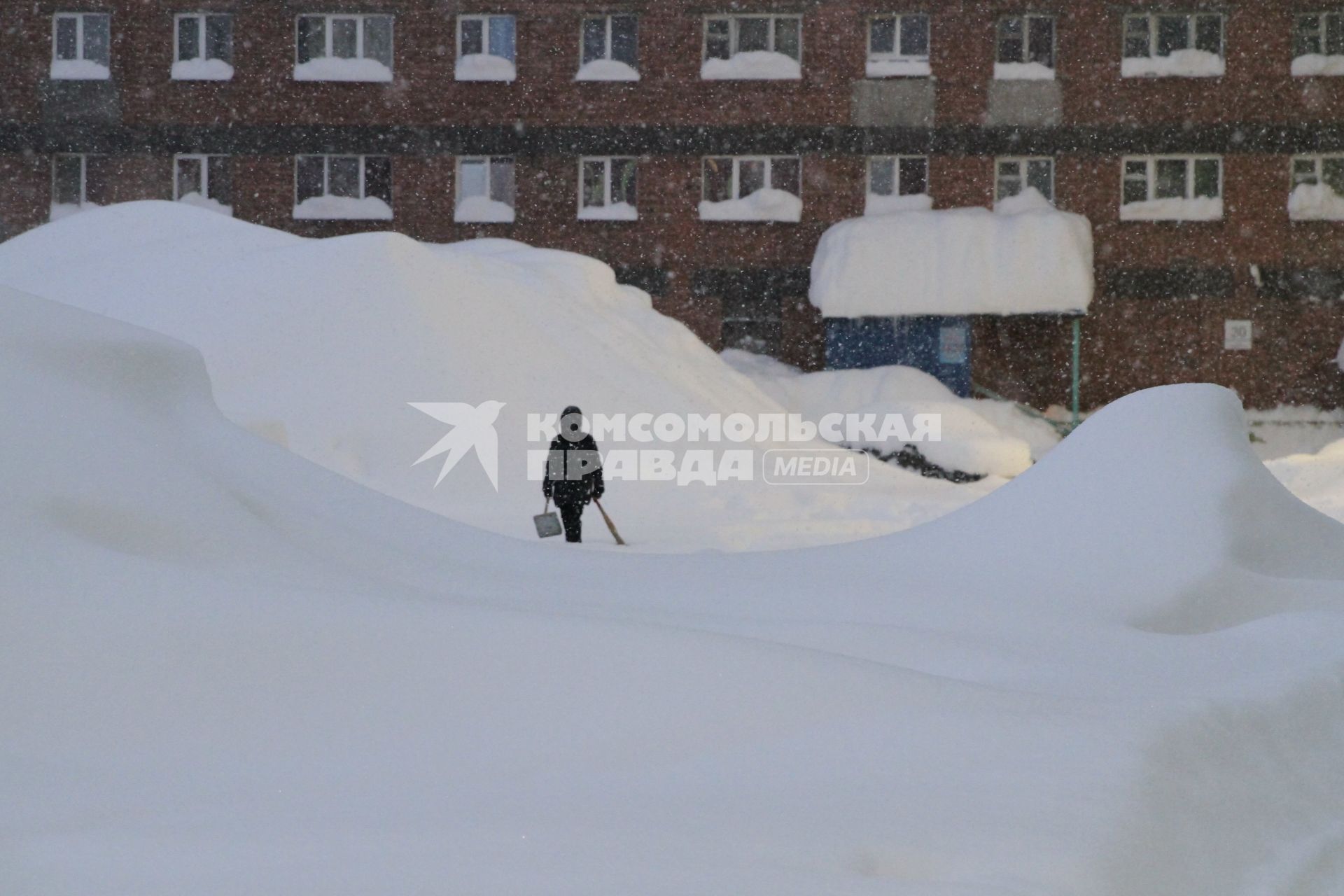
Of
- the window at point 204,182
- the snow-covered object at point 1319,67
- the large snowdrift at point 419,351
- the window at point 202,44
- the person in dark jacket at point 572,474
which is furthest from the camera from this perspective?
the window at point 204,182

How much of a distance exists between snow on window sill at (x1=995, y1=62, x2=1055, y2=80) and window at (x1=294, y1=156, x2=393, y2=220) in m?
10.6

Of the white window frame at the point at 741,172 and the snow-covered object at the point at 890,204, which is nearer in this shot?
the snow-covered object at the point at 890,204

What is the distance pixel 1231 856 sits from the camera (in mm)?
3801

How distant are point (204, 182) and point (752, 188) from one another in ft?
31.5

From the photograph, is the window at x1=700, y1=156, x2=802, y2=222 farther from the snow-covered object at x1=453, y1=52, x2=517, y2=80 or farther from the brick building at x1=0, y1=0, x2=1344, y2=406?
the snow-covered object at x1=453, y1=52, x2=517, y2=80

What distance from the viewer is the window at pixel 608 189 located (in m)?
27.6

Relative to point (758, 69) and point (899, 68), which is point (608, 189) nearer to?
point (758, 69)

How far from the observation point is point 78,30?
27.6 m

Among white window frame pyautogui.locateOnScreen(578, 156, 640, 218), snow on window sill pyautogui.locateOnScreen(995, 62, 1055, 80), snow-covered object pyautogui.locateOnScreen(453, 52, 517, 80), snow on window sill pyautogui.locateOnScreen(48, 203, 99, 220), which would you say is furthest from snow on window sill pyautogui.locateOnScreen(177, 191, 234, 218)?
snow on window sill pyautogui.locateOnScreen(995, 62, 1055, 80)

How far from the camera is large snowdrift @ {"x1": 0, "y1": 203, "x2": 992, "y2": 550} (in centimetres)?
1511

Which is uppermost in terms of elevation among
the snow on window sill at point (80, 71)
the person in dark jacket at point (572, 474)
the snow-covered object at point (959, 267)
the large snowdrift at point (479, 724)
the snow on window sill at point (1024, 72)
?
the snow on window sill at point (1024, 72)

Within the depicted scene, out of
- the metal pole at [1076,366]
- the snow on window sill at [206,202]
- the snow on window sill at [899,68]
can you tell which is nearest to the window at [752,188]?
the snow on window sill at [899,68]

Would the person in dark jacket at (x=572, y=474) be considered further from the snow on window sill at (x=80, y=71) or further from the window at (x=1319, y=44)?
the window at (x=1319, y=44)

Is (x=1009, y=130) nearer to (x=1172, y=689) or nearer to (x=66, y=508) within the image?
(x=1172, y=689)
